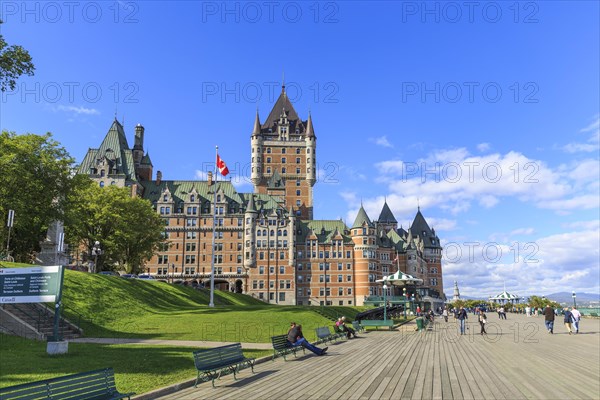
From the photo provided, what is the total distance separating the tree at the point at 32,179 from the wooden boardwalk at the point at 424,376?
31.8 meters

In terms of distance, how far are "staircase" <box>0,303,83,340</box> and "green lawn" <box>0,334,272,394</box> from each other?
2.62ft

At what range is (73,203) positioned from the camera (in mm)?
45938

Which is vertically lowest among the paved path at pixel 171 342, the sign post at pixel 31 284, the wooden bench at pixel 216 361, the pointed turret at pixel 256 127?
the paved path at pixel 171 342

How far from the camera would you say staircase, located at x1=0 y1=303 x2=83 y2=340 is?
2169 cm

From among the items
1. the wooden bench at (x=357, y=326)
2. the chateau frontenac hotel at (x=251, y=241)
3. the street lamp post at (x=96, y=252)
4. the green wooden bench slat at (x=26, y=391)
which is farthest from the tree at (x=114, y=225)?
the green wooden bench slat at (x=26, y=391)

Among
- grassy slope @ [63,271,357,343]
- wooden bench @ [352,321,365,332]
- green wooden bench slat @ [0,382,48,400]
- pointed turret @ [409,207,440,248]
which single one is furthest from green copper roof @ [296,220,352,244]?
green wooden bench slat @ [0,382,48,400]

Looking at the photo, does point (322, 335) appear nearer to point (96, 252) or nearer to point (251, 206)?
point (96, 252)

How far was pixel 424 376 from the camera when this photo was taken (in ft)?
46.1

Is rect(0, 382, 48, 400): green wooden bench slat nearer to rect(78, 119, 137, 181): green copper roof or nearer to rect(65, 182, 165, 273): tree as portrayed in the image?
rect(65, 182, 165, 273): tree

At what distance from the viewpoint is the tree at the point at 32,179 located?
3822 centimetres

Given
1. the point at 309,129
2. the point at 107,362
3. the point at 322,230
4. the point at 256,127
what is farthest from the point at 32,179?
the point at 309,129

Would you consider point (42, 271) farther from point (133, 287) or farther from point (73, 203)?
point (73, 203)

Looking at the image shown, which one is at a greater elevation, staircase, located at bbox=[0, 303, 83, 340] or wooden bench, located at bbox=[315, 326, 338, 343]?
staircase, located at bbox=[0, 303, 83, 340]

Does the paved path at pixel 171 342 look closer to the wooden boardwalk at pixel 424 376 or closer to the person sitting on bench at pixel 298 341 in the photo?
the person sitting on bench at pixel 298 341
